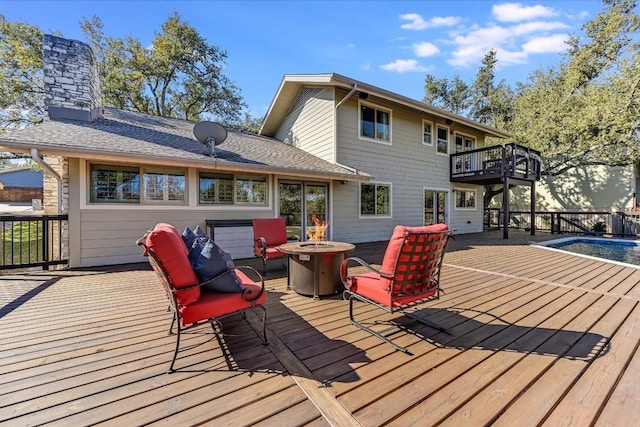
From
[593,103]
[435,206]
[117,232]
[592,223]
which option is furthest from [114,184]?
[592,223]

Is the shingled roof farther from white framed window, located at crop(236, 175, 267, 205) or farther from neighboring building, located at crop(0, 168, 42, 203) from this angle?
neighboring building, located at crop(0, 168, 42, 203)

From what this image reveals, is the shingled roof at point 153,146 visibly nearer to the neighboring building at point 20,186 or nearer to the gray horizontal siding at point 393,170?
the gray horizontal siding at point 393,170

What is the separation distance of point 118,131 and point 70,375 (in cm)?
649

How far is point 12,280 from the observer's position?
185 inches

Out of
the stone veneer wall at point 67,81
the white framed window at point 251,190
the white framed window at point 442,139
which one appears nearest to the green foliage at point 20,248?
the stone veneer wall at point 67,81

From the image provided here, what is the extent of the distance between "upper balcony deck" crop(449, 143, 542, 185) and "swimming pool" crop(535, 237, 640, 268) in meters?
2.81

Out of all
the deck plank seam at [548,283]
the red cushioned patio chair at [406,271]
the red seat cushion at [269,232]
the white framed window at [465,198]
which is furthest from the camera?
the white framed window at [465,198]

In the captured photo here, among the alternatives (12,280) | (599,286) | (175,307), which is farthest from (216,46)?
(599,286)

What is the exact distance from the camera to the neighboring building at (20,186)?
23312 mm

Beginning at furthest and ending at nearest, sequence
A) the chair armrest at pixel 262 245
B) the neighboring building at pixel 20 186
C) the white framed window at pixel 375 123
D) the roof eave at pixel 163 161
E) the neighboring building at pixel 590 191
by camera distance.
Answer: the neighboring building at pixel 20 186 → the neighboring building at pixel 590 191 → the white framed window at pixel 375 123 → the chair armrest at pixel 262 245 → the roof eave at pixel 163 161

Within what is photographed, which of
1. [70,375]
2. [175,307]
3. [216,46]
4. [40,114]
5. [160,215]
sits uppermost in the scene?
[216,46]

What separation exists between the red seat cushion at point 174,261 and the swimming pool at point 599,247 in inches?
392

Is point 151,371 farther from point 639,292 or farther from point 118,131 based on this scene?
point 118,131

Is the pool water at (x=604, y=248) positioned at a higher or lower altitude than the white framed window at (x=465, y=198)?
lower
